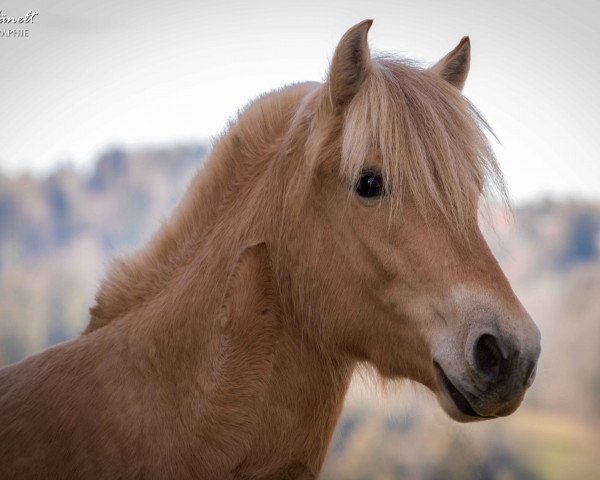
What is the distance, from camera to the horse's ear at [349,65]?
3.12 metres

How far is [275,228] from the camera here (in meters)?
3.34

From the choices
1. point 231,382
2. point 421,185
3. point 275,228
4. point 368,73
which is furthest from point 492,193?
point 231,382

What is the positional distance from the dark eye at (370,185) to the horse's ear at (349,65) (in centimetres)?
43

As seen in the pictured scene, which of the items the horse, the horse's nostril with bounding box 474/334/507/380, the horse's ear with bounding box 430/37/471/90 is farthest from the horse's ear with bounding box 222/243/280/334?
the horse's ear with bounding box 430/37/471/90

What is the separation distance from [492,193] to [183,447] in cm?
203

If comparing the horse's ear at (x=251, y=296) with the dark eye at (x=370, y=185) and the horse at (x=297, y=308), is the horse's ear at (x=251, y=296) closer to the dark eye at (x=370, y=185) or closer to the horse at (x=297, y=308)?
the horse at (x=297, y=308)

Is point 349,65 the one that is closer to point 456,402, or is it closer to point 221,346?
point 221,346

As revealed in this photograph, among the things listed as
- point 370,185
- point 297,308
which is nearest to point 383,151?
point 370,185

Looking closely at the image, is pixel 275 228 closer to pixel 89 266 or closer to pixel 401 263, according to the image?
pixel 401 263

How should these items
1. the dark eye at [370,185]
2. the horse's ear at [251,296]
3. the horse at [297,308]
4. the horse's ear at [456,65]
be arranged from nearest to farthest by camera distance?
1. the horse at [297,308]
2. the dark eye at [370,185]
3. the horse's ear at [251,296]
4. the horse's ear at [456,65]

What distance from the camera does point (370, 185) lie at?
10.2 ft

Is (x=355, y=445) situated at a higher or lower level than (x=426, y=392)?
lower

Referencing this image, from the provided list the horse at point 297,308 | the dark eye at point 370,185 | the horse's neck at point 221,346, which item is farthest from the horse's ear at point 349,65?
the horse's neck at point 221,346

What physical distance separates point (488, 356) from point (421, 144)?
106 centimetres
